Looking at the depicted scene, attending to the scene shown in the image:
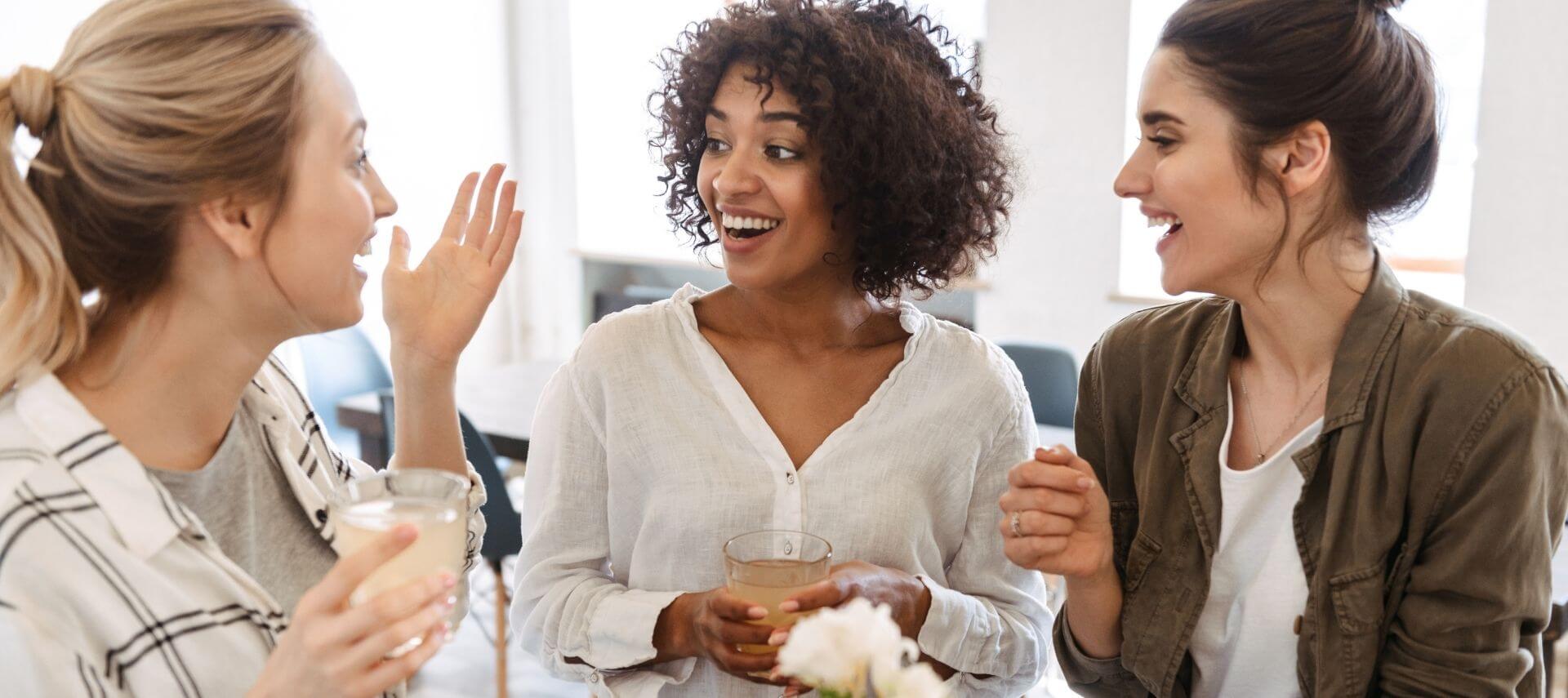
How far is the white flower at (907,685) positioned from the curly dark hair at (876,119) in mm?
886

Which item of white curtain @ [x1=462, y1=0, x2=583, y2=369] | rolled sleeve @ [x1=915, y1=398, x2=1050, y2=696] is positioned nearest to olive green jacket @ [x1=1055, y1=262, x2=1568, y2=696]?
rolled sleeve @ [x1=915, y1=398, x2=1050, y2=696]

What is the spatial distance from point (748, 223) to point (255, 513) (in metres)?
0.67

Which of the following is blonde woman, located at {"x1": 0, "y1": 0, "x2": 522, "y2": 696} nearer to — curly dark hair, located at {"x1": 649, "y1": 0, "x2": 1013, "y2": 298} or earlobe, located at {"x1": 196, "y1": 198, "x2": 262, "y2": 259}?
earlobe, located at {"x1": 196, "y1": 198, "x2": 262, "y2": 259}

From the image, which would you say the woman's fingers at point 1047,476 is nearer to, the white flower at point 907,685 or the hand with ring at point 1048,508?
the hand with ring at point 1048,508

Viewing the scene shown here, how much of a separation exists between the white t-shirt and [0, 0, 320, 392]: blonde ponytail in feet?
3.63

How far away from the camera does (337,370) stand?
13.1 ft

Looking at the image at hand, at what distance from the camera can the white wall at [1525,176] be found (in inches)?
150

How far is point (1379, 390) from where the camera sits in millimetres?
1330

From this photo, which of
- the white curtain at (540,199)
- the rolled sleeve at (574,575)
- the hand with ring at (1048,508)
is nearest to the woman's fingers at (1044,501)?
the hand with ring at (1048,508)

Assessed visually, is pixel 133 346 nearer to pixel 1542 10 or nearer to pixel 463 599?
pixel 463 599

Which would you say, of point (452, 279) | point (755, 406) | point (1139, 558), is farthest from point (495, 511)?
point (1139, 558)

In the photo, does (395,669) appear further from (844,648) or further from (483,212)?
(483,212)

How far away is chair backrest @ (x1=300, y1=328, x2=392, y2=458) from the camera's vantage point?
12.9 feet

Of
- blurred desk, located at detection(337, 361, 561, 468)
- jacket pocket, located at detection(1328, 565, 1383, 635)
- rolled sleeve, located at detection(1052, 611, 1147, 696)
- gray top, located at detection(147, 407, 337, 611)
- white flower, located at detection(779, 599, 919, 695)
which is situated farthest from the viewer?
blurred desk, located at detection(337, 361, 561, 468)
